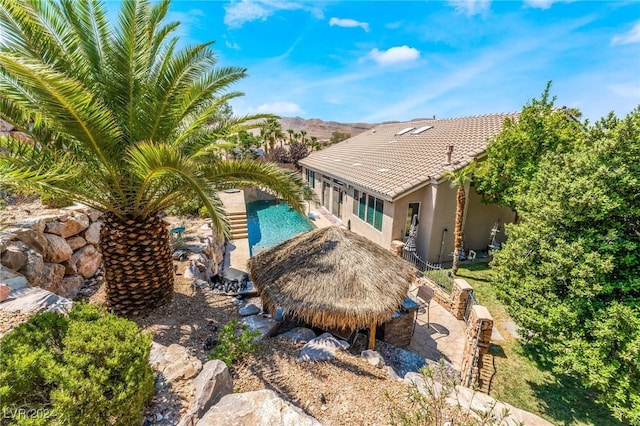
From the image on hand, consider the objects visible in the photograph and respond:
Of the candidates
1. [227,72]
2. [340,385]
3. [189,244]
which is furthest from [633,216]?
[189,244]

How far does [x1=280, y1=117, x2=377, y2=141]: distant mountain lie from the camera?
84688 millimetres

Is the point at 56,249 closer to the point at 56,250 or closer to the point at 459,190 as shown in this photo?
the point at 56,250

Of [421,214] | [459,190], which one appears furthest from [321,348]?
[421,214]

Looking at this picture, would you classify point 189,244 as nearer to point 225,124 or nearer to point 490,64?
point 225,124

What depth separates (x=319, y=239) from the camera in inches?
328

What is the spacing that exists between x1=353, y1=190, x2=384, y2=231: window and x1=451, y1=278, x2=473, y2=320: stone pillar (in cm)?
546

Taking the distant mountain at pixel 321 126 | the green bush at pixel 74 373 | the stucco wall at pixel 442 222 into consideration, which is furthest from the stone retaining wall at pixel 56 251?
the distant mountain at pixel 321 126

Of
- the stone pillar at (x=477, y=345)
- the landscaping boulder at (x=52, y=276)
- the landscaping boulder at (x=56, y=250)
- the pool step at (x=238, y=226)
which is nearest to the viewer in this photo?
the landscaping boulder at (x=52, y=276)

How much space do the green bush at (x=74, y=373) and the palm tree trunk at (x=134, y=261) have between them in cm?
251

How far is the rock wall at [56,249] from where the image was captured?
6000mm

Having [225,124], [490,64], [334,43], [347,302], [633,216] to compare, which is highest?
[334,43]

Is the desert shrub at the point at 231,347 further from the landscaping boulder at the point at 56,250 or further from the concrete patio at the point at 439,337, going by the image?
the concrete patio at the point at 439,337

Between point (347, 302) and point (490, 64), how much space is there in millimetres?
13077

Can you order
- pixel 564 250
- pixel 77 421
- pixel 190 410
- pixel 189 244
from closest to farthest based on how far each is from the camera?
pixel 77 421 → pixel 190 410 → pixel 564 250 → pixel 189 244
